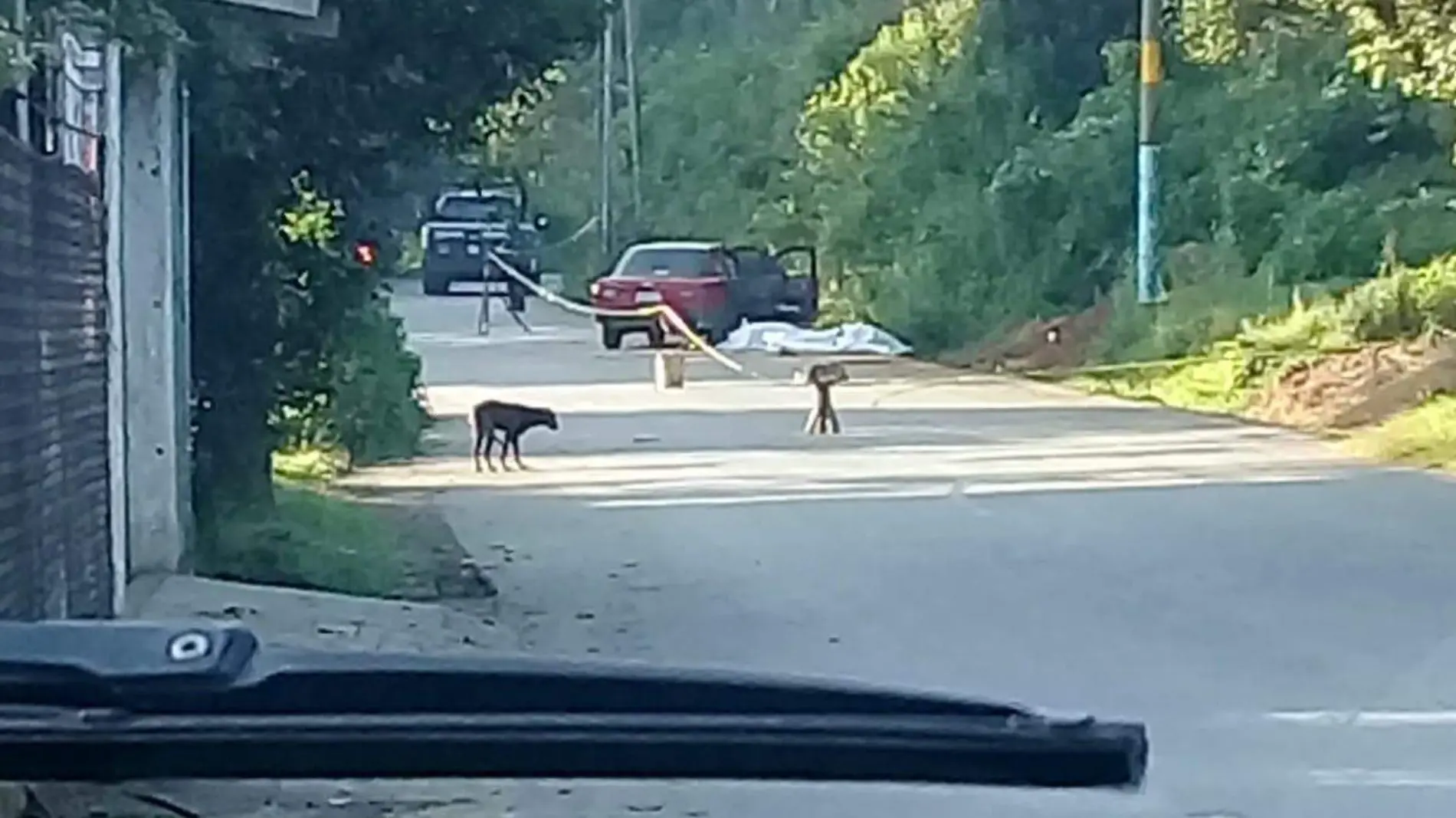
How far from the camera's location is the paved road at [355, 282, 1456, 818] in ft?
32.9

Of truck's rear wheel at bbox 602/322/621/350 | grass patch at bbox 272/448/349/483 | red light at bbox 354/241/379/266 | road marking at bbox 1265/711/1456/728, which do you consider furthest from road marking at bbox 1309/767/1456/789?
truck's rear wheel at bbox 602/322/621/350

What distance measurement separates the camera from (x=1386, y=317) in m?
29.9

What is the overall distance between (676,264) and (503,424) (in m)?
21.4

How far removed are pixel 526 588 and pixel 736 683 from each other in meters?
12.8

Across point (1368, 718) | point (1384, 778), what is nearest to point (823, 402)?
point (1368, 718)

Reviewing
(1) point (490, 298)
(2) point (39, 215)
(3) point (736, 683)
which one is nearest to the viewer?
(3) point (736, 683)

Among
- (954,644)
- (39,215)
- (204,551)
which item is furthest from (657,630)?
(39,215)

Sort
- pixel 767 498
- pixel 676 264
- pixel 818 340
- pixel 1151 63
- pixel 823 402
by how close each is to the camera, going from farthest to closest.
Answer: pixel 676 264 → pixel 818 340 → pixel 1151 63 → pixel 823 402 → pixel 767 498

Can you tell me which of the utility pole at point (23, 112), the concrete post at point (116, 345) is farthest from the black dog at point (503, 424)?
the utility pole at point (23, 112)

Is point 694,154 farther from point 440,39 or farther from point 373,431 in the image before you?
point 440,39

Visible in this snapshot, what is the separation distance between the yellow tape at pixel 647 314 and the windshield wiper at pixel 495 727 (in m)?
32.5

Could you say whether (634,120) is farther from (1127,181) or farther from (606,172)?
(1127,181)

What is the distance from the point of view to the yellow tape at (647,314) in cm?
3716

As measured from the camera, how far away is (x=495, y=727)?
9.73ft
